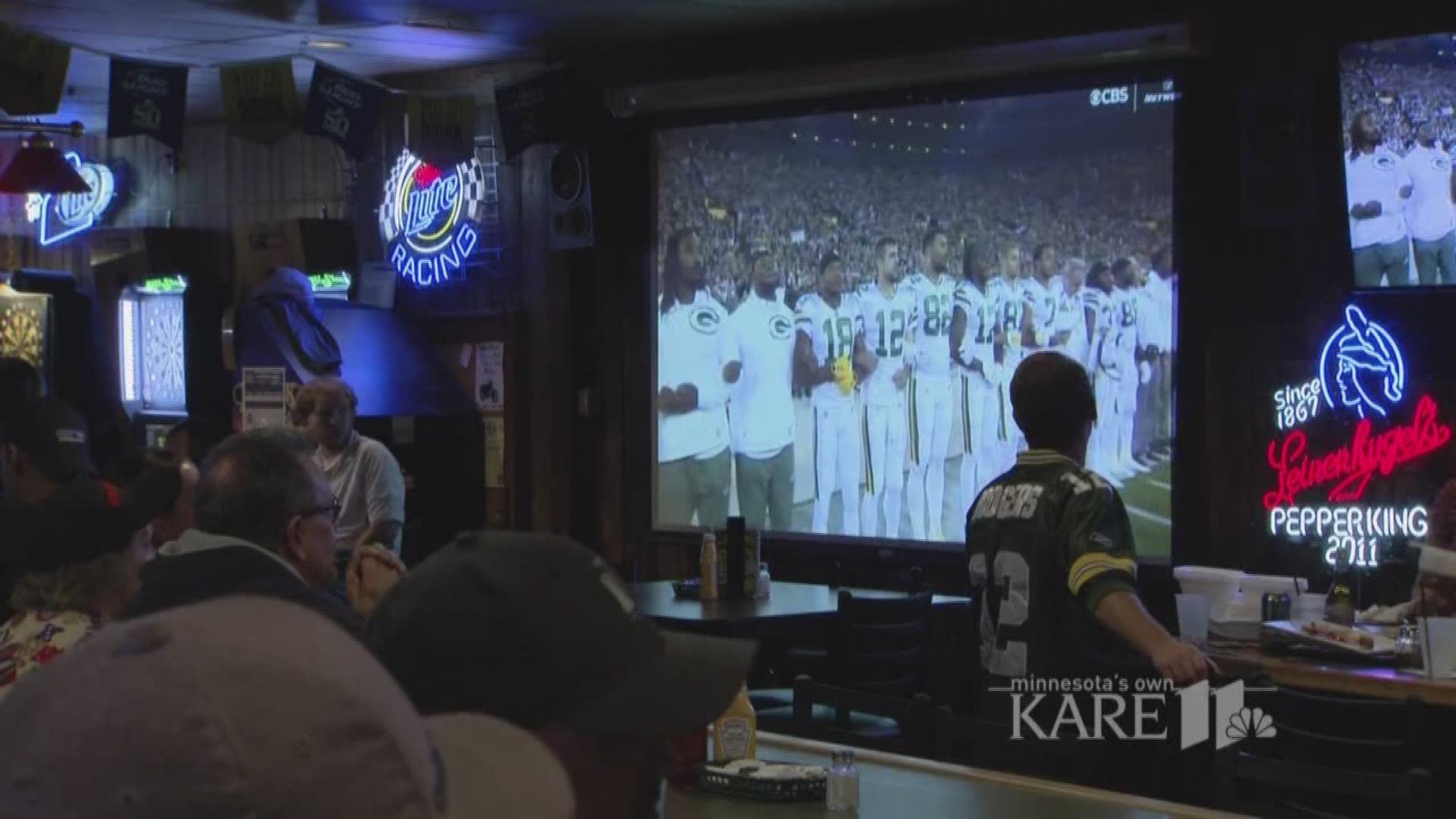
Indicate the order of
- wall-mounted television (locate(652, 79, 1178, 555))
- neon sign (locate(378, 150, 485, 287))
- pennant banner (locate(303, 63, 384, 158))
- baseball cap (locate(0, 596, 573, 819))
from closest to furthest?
baseball cap (locate(0, 596, 573, 819))
wall-mounted television (locate(652, 79, 1178, 555))
pennant banner (locate(303, 63, 384, 158))
neon sign (locate(378, 150, 485, 287))

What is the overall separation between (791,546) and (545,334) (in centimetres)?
198

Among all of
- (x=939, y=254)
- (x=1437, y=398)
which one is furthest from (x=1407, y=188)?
(x=939, y=254)

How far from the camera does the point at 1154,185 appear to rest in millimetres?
7965

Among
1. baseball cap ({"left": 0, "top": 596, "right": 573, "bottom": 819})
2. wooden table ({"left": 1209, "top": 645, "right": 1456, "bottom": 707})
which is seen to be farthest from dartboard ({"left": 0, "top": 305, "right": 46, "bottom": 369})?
baseball cap ({"left": 0, "top": 596, "right": 573, "bottom": 819})

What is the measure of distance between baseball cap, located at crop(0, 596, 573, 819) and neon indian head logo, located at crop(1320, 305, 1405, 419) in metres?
6.67

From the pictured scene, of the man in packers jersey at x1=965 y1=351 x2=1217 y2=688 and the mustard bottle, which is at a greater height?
the man in packers jersey at x1=965 y1=351 x2=1217 y2=688

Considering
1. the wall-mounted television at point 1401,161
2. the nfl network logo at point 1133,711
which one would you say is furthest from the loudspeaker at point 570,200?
the nfl network logo at point 1133,711

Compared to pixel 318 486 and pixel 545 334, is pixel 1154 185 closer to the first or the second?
pixel 545 334

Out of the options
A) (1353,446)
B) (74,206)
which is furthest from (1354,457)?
(74,206)

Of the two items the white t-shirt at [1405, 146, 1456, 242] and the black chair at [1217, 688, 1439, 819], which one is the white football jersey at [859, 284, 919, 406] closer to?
the white t-shirt at [1405, 146, 1456, 242]

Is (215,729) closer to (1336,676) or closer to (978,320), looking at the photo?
(1336,676)

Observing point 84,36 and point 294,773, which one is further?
point 84,36

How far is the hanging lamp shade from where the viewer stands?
34.0 ft

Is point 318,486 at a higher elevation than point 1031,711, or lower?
higher
